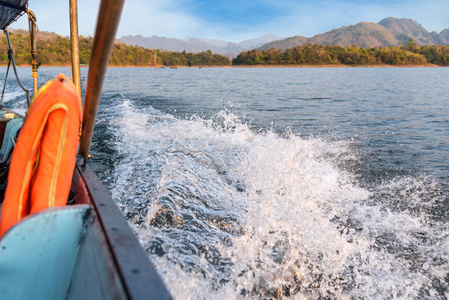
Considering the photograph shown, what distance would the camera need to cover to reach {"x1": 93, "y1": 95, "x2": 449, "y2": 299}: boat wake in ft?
8.16

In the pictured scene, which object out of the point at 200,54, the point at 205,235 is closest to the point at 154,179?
the point at 205,235

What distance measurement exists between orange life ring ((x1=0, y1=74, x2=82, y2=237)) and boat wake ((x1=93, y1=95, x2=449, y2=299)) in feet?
4.01

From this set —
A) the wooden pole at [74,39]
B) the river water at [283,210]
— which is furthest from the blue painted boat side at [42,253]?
the wooden pole at [74,39]

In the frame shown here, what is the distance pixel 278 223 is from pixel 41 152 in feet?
8.27

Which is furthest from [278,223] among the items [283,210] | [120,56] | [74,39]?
[120,56]

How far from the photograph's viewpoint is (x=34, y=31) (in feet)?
13.1

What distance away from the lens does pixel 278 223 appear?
3.28 m

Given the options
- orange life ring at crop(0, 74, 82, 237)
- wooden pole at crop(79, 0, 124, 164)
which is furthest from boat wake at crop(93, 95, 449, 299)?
wooden pole at crop(79, 0, 124, 164)

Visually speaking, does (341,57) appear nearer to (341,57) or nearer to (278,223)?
(341,57)

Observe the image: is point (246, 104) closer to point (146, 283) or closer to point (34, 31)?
point (34, 31)

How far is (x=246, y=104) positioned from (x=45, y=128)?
1345 cm

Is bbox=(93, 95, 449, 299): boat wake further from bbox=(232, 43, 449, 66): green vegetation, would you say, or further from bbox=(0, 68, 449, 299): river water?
bbox=(232, 43, 449, 66): green vegetation

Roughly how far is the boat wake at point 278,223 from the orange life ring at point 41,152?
48.2 inches

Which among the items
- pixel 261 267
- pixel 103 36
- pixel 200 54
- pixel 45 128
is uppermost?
pixel 200 54
